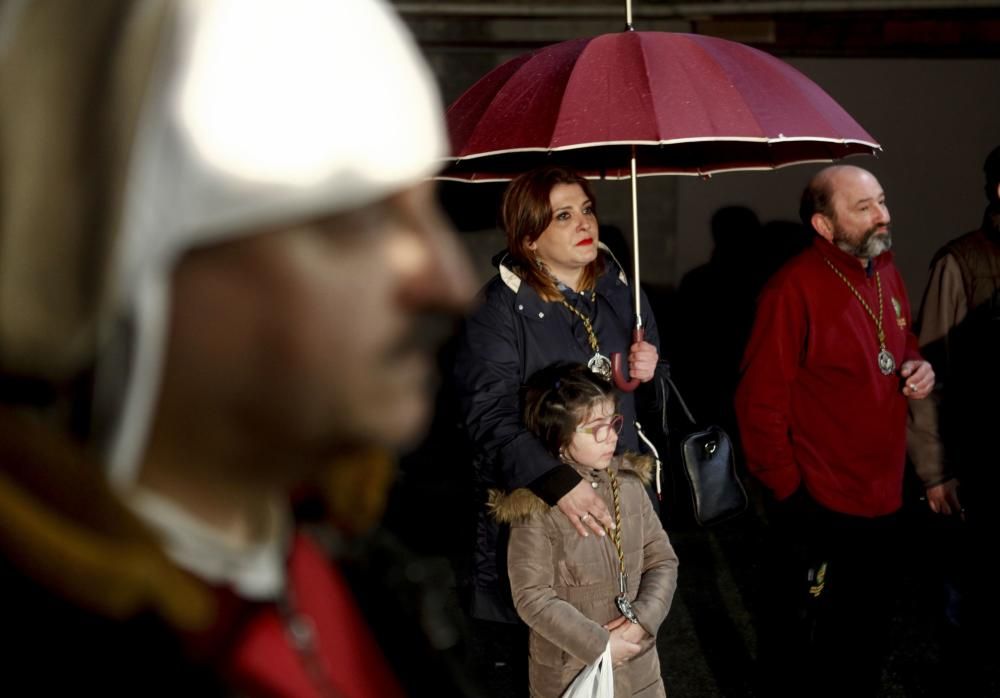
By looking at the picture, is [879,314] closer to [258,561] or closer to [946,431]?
[946,431]

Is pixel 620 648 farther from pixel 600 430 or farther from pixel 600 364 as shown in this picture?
pixel 600 364

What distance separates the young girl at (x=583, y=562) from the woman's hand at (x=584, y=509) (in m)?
0.03

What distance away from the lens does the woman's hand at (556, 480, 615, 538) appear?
9.96 ft

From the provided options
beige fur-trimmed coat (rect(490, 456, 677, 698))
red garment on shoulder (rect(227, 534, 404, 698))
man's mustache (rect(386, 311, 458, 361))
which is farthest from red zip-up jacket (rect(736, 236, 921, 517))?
man's mustache (rect(386, 311, 458, 361))

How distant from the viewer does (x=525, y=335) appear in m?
3.41

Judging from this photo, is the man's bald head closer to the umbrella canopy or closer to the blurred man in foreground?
the umbrella canopy

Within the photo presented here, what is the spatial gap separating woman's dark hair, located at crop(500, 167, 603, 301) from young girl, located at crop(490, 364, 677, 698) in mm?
393

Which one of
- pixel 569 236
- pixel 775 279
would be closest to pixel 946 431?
pixel 775 279

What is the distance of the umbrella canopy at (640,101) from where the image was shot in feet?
9.89

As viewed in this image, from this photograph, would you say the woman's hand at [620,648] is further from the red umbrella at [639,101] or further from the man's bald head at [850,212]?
the man's bald head at [850,212]

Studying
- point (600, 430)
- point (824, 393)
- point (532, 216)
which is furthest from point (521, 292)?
point (824, 393)

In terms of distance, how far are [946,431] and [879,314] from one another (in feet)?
2.35

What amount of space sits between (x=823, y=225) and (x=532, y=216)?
1258mm

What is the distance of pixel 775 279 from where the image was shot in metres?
4.05
